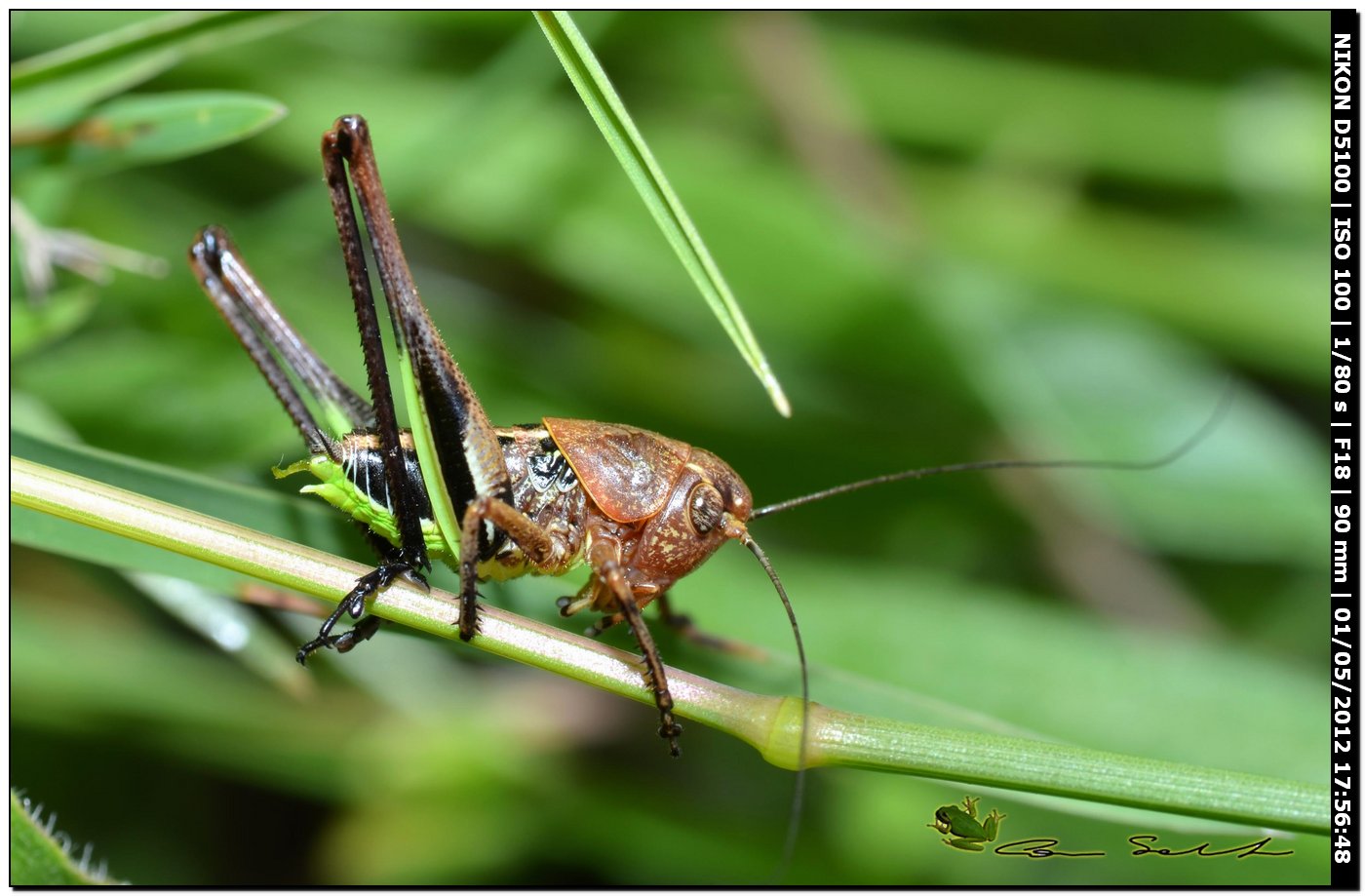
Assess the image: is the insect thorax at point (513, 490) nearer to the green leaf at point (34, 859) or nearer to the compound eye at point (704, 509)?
the compound eye at point (704, 509)

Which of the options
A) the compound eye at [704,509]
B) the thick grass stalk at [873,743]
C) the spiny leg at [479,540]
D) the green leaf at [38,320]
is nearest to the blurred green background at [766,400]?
the green leaf at [38,320]

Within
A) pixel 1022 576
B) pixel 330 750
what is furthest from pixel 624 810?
pixel 1022 576

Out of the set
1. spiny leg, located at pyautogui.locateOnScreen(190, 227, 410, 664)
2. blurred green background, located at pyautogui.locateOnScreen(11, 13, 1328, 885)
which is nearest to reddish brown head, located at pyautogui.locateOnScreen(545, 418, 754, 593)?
blurred green background, located at pyautogui.locateOnScreen(11, 13, 1328, 885)

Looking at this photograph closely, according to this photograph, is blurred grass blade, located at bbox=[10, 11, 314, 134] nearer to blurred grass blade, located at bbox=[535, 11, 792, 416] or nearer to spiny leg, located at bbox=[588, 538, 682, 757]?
blurred grass blade, located at bbox=[535, 11, 792, 416]

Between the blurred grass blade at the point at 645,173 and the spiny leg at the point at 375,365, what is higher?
the blurred grass blade at the point at 645,173

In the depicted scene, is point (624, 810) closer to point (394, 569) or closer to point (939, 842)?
point (939, 842)

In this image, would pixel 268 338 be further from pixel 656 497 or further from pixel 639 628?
pixel 639 628
